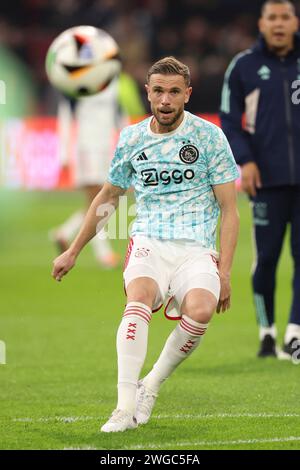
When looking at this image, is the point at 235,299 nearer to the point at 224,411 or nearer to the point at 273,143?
the point at 273,143

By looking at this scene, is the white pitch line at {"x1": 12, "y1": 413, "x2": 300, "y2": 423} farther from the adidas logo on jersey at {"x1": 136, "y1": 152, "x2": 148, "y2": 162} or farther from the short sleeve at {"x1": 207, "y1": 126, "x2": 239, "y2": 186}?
the adidas logo on jersey at {"x1": 136, "y1": 152, "x2": 148, "y2": 162}

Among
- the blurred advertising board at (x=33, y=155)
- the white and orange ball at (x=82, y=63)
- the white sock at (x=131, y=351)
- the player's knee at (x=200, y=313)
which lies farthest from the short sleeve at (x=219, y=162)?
the blurred advertising board at (x=33, y=155)

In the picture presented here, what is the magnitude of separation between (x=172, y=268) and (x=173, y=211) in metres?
0.32

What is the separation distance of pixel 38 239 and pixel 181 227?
11323mm

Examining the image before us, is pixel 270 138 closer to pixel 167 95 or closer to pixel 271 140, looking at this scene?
pixel 271 140

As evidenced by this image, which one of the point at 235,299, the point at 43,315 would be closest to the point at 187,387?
the point at 43,315

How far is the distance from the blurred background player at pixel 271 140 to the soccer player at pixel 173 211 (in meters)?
2.03

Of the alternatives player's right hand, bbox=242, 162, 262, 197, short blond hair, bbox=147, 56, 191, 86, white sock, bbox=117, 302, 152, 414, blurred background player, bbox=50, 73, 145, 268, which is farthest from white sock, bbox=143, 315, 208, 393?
blurred background player, bbox=50, 73, 145, 268

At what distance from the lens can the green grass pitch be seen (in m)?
6.06

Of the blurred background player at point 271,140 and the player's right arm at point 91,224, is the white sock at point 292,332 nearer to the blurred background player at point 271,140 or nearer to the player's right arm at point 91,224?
the blurred background player at point 271,140

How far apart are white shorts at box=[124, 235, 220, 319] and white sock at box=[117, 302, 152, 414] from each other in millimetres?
244

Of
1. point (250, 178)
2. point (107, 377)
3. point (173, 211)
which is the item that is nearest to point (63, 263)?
point (173, 211)
